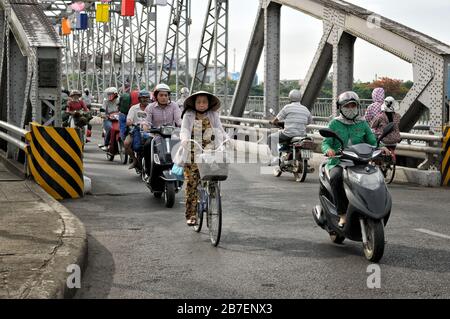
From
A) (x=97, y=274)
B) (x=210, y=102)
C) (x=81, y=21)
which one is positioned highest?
(x=81, y=21)

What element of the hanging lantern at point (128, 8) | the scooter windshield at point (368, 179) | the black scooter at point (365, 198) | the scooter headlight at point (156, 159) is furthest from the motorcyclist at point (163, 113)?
the hanging lantern at point (128, 8)

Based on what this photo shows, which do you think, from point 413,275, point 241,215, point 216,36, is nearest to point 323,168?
point 413,275

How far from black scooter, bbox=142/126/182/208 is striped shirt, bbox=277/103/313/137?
361 centimetres

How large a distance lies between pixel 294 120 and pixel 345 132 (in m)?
6.28

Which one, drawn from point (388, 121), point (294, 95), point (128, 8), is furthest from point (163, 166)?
point (128, 8)

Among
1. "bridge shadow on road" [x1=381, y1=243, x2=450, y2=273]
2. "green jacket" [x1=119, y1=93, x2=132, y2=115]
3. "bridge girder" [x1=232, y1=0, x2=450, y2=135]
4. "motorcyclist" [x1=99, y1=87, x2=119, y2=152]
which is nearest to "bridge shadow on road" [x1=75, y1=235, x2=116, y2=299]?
"bridge shadow on road" [x1=381, y1=243, x2=450, y2=273]

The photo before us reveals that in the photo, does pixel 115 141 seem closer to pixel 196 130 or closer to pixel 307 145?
pixel 307 145

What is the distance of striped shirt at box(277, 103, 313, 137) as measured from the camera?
13.9 meters

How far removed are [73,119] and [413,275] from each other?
1370 cm

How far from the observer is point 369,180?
22.3 feet

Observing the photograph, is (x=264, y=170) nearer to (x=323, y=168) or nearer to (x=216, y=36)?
(x=323, y=168)

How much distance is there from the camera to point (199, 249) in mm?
7473

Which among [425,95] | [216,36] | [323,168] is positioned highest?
[216,36]
